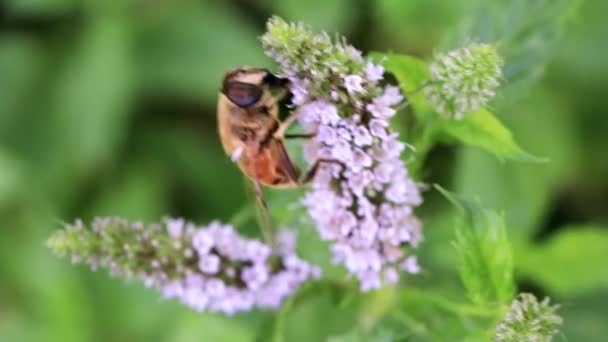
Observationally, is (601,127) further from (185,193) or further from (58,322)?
(58,322)

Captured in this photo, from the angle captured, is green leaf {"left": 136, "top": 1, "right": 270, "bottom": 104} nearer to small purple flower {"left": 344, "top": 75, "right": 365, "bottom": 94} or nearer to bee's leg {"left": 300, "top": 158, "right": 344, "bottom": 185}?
bee's leg {"left": 300, "top": 158, "right": 344, "bottom": 185}

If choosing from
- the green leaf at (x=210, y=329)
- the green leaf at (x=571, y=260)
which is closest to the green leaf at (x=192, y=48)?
the green leaf at (x=210, y=329)

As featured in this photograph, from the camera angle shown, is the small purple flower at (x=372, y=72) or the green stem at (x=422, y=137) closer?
the small purple flower at (x=372, y=72)

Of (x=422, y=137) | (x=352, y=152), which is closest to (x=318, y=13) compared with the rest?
(x=422, y=137)

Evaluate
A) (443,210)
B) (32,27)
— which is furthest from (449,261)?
(32,27)

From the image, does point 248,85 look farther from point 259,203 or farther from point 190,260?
point 190,260

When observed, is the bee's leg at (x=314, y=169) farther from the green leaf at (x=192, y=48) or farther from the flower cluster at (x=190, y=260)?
the green leaf at (x=192, y=48)

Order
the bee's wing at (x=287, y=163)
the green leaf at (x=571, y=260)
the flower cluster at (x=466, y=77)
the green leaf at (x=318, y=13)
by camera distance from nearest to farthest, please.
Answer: the flower cluster at (x=466, y=77), the bee's wing at (x=287, y=163), the green leaf at (x=571, y=260), the green leaf at (x=318, y=13)
